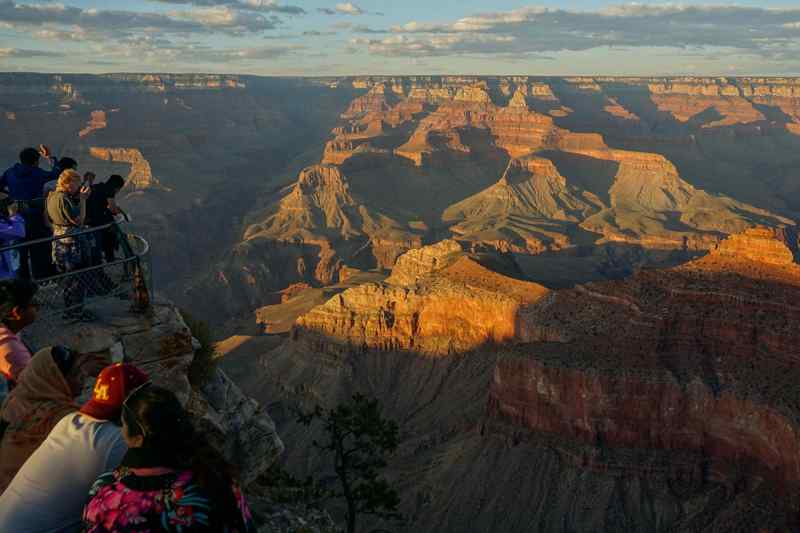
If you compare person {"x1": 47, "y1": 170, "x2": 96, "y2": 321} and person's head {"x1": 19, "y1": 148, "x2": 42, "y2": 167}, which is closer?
person {"x1": 47, "y1": 170, "x2": 96, "y2": 321}

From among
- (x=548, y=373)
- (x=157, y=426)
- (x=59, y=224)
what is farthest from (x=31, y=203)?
(x=548, y=373)

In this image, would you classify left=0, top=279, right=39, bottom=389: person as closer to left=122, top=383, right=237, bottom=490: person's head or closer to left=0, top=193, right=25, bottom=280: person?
left=122, top=383, right=237, bottom=490: person's head

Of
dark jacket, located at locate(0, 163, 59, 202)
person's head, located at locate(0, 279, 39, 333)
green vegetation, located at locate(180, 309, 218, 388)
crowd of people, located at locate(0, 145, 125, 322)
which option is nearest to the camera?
person's head, located at locate(0, 279, 39, 333)

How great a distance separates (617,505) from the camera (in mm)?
35094

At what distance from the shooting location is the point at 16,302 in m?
11.1

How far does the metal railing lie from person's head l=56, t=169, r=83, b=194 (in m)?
→ 1.00

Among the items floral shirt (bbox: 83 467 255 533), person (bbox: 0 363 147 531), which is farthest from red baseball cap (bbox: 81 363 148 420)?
floral shirt (bbox: 83 467 255 533)

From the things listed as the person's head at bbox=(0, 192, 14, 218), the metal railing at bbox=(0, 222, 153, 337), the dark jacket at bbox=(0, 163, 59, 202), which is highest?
the dark jacket at bbox=(0, 163, 59, 202)

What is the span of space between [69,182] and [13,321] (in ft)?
19.0

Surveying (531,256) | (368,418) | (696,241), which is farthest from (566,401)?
(696,241)

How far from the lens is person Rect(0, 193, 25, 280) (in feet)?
54.2

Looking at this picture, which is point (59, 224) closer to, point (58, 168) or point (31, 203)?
point (31, 203)

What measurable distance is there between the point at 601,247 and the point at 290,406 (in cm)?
7853

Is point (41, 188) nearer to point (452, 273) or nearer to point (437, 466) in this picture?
point (437, 466)
